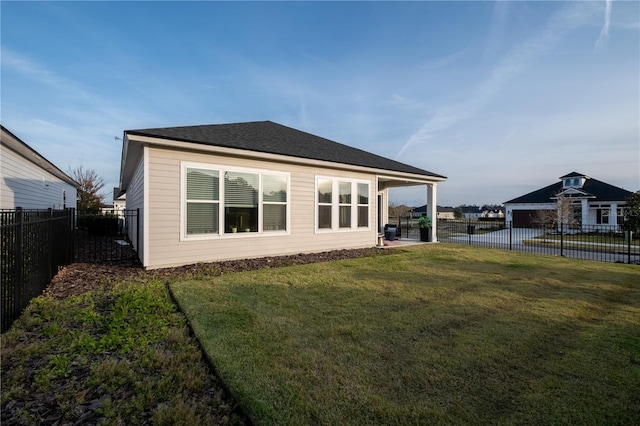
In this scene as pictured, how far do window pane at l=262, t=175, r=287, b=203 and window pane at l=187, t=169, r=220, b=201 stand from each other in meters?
1.44

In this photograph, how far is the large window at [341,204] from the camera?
10086 mm

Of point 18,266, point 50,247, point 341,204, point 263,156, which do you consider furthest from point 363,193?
point 18,266

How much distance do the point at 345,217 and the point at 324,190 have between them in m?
1.48

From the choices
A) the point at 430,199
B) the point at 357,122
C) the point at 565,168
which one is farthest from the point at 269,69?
the point at 565,168

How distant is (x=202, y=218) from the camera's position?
7434 mm

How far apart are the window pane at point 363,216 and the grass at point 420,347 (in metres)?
4.93

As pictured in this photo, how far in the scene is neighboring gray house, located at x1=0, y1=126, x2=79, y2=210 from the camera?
852 cm

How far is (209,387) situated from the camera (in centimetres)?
254

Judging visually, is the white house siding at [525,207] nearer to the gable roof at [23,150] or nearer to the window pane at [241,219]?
the window pane at [241,219]

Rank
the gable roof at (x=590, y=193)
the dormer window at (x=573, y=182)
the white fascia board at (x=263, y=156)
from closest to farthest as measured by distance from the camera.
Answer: the white fascia board at (x=263, y=156)
the gable roof at (x=590, y=193)
the dormer window at (x=573, y=182)

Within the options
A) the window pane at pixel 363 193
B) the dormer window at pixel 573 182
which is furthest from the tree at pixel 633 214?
the dormer window at pixel 573 182

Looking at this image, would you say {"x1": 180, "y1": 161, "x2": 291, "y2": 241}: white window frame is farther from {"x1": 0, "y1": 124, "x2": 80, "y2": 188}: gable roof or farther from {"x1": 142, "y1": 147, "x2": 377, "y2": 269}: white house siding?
{"x1": 0, "y1": 124, "x2": 80, "y2": 188}: gable roof

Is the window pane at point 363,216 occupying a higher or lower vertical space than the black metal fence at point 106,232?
higher

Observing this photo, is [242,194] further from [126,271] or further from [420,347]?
[420,347]
